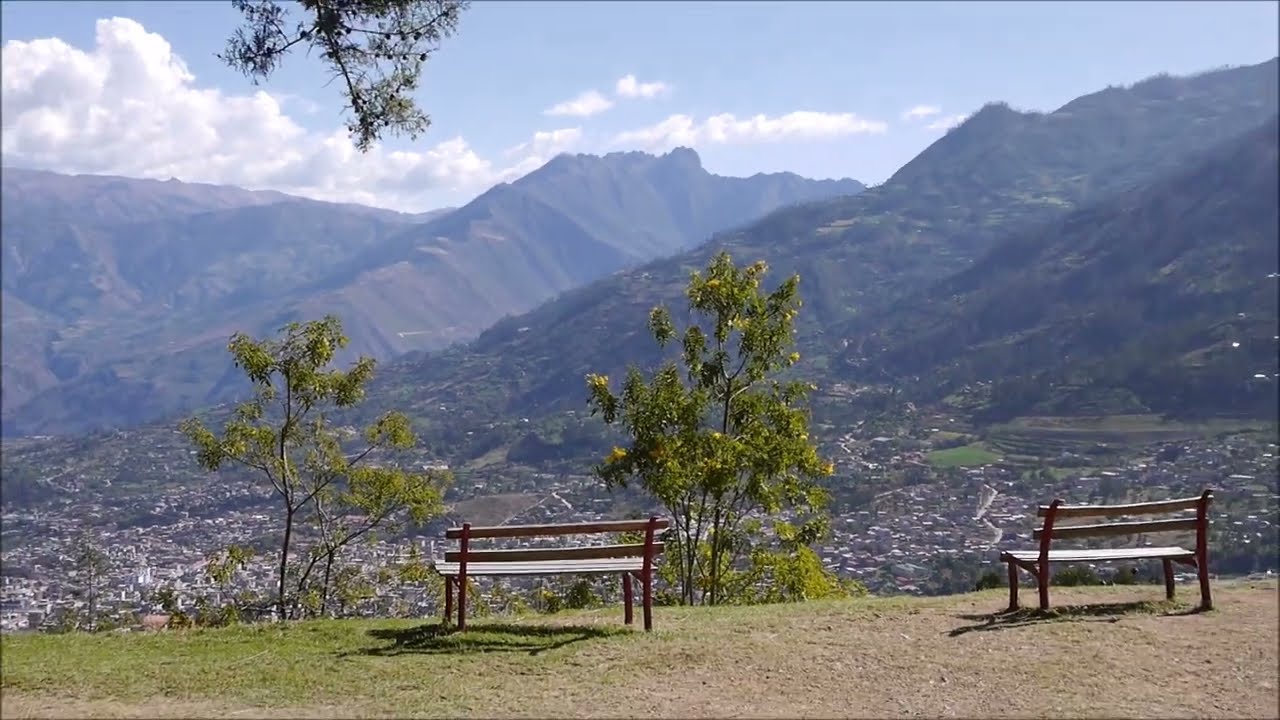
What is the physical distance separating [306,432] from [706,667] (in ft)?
32.7

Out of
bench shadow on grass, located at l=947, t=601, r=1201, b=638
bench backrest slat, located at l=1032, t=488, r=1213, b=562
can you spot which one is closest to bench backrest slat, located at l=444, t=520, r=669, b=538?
bench shadow on grass, located at l=947, t=601, r=1201, b=638

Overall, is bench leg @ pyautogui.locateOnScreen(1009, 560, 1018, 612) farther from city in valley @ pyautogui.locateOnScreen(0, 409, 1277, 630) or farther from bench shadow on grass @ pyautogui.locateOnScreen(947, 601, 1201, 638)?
city in valley @ pyautogui.locateOnScreen(0, 409, 1277, 630)

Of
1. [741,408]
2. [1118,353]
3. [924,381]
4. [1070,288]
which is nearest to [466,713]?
[741,408]

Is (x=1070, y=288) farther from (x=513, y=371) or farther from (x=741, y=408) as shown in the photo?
(x=741, y=408)

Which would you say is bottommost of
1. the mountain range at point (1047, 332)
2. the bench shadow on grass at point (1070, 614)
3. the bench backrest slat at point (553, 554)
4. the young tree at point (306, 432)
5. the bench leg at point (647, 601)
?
the bench shadow on grass at point (1070, 614)

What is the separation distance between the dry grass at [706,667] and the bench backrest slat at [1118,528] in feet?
2.32

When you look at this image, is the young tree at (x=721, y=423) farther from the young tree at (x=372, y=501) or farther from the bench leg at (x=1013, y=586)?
the bench leg at (x=1013, y=586)

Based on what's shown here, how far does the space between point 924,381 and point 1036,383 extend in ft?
92.8

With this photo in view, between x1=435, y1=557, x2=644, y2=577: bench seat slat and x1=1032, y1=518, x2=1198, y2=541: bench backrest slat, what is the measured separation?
3.65m

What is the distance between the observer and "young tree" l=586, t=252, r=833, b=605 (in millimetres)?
15852

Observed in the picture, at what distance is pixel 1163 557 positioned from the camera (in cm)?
942

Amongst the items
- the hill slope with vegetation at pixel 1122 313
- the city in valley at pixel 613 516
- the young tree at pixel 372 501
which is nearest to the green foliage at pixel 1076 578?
the city in valley at pixel 613 516

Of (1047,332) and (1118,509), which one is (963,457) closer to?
(1047,332)

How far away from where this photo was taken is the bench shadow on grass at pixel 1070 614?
908cm
